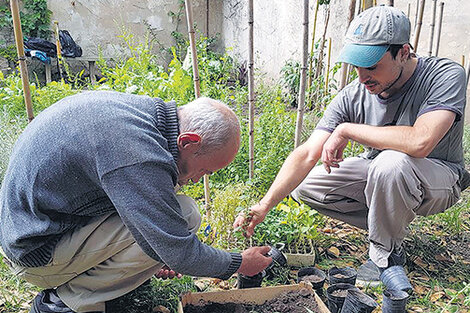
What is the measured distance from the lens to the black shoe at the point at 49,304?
5.85 ft

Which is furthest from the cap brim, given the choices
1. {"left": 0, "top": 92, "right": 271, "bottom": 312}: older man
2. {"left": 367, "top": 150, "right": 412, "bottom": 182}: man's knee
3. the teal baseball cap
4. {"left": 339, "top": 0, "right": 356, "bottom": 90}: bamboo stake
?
{"left": 339, "top": 0, "right": 356, "bottom": 90}: bamboo stake

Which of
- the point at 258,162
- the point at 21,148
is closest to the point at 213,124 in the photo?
the point at 21,148

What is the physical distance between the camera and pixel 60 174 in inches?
60.5

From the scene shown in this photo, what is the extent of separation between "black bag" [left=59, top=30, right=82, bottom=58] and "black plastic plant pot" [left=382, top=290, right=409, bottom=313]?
9.04 meters

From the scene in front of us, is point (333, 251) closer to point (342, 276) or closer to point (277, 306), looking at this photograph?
point (342, 276)

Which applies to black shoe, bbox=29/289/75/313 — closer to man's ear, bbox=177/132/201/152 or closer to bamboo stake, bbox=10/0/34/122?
man's ear, bbox=177/132/201/152

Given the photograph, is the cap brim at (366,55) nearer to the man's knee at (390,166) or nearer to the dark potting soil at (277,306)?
the man's knee at (390,166)

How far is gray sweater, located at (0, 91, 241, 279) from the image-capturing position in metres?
1.45

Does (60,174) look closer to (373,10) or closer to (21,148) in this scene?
(21,148)

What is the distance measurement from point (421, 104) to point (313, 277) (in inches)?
46.1

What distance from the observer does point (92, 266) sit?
1.79 metres

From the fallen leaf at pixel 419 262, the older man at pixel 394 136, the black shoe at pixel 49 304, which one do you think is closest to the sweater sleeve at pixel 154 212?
the black shoe at pixel 49 304

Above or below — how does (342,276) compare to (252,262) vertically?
below

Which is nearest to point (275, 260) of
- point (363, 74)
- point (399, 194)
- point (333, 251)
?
point (333, 251)
